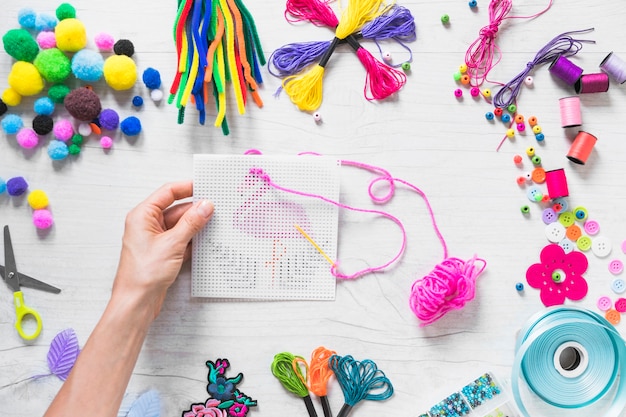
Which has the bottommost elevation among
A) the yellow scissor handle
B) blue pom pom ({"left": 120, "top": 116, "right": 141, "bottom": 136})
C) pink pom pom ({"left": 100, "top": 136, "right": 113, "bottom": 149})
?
the yellow scissor handle

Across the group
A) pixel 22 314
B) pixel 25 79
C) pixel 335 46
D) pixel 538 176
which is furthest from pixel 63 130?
pixel 538 176

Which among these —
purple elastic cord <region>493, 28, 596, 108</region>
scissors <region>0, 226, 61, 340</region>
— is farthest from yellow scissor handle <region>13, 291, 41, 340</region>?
purple elastic cord <region>493, 28, 596, 108</region>

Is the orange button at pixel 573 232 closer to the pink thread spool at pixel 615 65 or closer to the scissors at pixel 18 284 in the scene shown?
the pink thread spool at pixel 615 65

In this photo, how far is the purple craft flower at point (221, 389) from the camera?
1434 mm

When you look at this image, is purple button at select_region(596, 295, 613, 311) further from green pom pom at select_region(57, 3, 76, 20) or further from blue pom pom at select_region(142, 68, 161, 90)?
green pom pom at select_region(57, 3, 76, 20)

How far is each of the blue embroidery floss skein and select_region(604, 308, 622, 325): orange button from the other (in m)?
0.61

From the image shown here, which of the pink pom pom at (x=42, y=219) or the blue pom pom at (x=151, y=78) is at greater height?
the blue pom pom at (x=151, y=78)

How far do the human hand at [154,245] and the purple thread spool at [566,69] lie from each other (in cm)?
96

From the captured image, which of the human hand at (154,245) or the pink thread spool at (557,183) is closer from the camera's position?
the human hand at (154,245)

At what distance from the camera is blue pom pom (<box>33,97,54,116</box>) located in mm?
1425

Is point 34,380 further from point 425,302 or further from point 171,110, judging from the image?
point 425,302

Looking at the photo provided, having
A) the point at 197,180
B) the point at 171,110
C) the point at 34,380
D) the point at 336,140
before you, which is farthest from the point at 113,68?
the point at 34,380

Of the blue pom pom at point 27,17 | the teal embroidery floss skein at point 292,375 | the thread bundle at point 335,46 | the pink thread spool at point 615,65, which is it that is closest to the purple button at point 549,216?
the pink thread spool at point 615,65

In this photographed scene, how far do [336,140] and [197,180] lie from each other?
0.38 m
